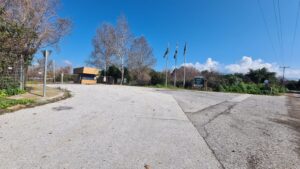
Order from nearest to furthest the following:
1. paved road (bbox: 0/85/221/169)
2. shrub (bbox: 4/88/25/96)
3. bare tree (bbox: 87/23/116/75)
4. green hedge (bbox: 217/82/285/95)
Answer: paved road (bbox: 0/85/221/169) → shrub (bbox: 4/88/25/96) → green hedge (bbox: 217/82/285/95) → bare tree (bbox: 87/23/116/75)

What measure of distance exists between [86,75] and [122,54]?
10.8 metres

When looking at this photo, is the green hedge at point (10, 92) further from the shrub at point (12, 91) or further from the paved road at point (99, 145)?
the paved road at point (99, 145)

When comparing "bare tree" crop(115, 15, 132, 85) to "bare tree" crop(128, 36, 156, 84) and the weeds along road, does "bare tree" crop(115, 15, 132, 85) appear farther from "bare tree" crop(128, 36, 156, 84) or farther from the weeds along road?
the weeds along road

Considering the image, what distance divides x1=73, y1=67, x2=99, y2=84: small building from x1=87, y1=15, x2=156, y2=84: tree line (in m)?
2.15

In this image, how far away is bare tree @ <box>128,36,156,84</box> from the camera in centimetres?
3247

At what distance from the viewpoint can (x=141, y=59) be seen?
33.1 meters

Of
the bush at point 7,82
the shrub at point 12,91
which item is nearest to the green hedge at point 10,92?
the shrub at point 12,91

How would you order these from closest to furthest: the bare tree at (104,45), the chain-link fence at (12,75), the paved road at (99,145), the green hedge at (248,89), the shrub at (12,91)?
the paved road at (99,145), the shrub at (12,91), the chain-link fence at (12,75), the green hedge at (248,89), the bare tree at (104,45)

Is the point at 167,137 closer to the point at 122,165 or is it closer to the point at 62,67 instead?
the point at 122,165

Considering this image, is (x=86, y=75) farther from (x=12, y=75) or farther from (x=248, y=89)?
(x=248, y=89)

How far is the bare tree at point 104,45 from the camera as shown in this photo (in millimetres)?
29844

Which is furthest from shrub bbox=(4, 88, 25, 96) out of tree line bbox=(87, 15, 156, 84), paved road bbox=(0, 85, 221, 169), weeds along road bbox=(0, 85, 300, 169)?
tree line bbox=(87, 15, 156, 84)

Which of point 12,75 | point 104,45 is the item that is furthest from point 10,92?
point 104,45

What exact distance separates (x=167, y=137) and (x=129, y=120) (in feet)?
5.48
